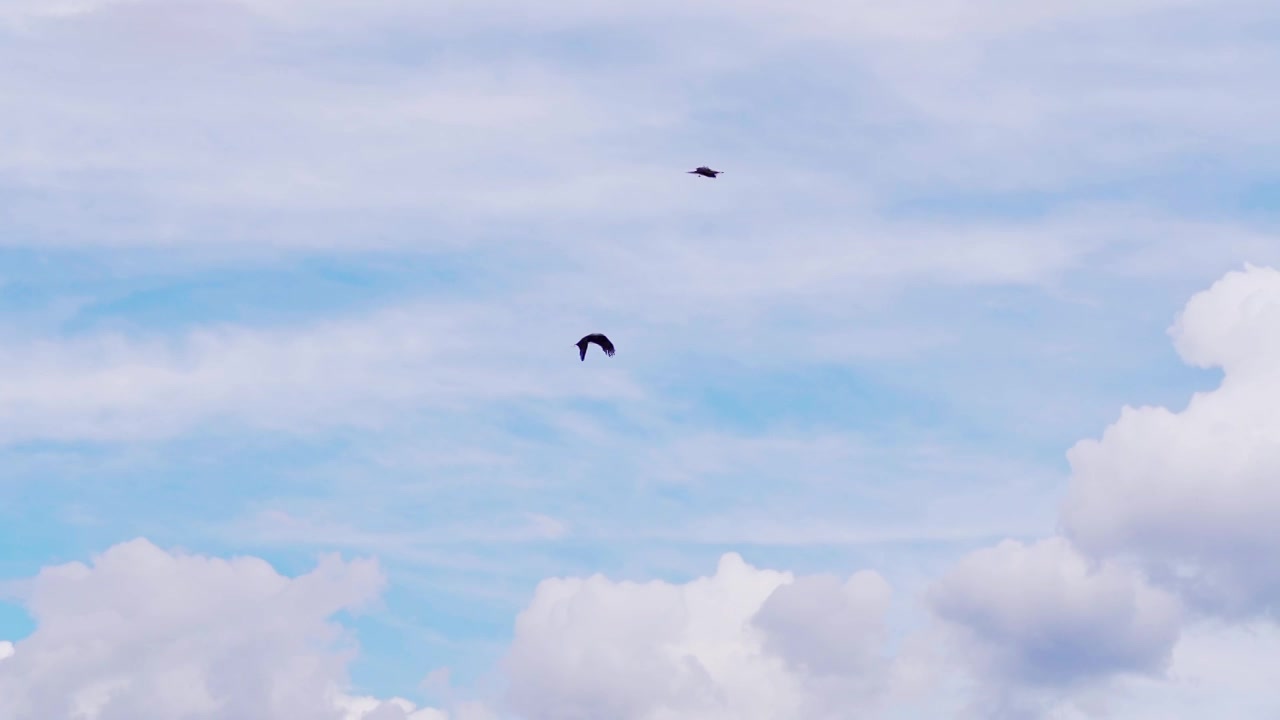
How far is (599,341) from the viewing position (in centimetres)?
8719

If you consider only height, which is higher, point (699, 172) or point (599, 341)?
point (699, 172)

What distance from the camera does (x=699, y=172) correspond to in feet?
306

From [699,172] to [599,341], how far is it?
64.5ft

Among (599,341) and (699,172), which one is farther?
(699,172)
